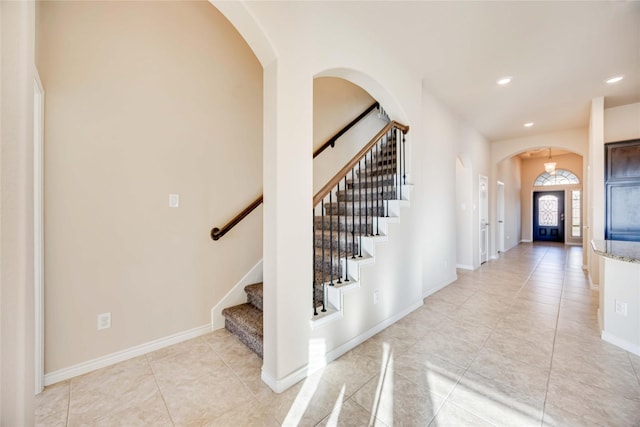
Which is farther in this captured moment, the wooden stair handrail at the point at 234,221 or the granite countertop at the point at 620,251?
the wooden stair handrail at the point at 234,221

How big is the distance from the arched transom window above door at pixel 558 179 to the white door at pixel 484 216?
17.0 ft

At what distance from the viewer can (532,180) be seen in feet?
31.4

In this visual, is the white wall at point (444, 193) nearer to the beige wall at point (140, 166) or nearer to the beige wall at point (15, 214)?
the beige wall at point (140, 166)

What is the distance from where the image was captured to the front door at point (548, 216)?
31.5 ft

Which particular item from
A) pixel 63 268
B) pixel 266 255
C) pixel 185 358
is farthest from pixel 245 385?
pixel 63 268

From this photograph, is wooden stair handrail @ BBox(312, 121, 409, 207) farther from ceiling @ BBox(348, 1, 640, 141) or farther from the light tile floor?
the light tile floor

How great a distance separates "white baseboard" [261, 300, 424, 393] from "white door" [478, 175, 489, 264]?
4.06 metres

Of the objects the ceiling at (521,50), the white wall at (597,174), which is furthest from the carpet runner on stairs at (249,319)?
the white wall at (597,174)

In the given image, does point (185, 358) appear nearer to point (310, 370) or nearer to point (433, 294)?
point (310, 370)

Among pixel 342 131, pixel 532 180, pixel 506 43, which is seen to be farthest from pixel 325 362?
pixel 532 180

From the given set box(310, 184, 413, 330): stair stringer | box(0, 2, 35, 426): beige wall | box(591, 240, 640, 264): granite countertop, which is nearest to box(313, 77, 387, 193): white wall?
box(310, 184, 413, 330): stair stringer

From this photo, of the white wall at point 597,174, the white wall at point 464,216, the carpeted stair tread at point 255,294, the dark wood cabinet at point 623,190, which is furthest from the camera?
the white wall at point 464,216

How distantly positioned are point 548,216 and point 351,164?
11385 millimetres

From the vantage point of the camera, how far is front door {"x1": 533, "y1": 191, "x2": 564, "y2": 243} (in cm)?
961
